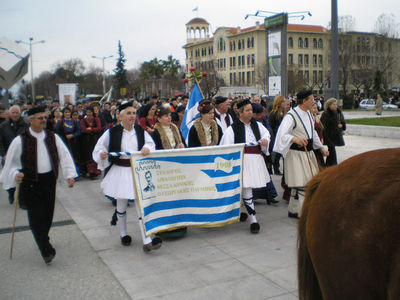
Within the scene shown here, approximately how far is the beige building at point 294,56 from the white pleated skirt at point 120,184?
167 ft

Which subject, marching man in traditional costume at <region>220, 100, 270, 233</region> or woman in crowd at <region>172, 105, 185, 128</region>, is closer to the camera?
marching man in traditional costume at <region>220, 100, 270, 233</region>

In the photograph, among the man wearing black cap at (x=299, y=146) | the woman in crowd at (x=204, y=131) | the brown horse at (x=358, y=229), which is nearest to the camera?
the brown horse at (x=358, y=229)

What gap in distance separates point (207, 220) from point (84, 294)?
7.37 ft

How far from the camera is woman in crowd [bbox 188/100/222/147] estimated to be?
661 cm

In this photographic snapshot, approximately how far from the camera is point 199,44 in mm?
102688

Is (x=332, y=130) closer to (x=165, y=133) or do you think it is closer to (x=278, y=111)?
(x=278, y=111)

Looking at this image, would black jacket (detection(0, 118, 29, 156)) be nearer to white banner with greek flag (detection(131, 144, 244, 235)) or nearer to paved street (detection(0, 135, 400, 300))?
paved street (detection(0, 135, 400, 300))

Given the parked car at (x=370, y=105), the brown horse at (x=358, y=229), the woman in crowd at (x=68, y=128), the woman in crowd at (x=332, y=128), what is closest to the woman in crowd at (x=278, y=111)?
the woman in crowd at (x=332, y=128)

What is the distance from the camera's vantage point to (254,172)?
19.9ft

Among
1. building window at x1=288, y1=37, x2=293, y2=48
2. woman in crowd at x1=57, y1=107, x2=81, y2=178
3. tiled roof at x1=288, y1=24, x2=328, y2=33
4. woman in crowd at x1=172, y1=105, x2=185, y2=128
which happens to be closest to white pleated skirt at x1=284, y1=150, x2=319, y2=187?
woman in crowd at x1=172, y1=105, x2=185, y2=128

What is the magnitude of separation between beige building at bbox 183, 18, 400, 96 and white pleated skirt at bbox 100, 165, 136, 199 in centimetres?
5082

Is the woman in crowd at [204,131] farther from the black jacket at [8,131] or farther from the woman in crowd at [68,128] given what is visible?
the woman in crowd at [68,128]

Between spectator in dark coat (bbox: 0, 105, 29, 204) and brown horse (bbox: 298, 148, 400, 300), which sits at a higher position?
spectator in dark coat (bbox: 0, 105, 29, 204)

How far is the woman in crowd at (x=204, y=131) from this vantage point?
260 inches
